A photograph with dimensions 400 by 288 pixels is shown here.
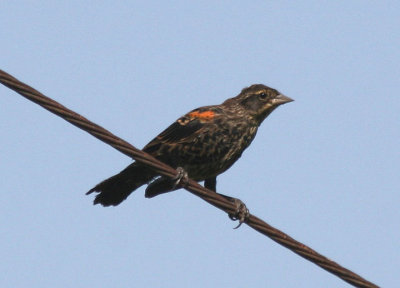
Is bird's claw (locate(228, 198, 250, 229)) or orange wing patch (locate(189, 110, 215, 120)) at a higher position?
orange wing patch (locate(189, 110, 215, 120))

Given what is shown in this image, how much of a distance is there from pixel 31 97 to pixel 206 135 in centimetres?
343

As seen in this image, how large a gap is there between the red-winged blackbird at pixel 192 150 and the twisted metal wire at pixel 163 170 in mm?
1991

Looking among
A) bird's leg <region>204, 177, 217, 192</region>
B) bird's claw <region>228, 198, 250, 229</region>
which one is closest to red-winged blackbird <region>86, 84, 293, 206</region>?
bird's leg <region>204, 177, 217, 192</region>

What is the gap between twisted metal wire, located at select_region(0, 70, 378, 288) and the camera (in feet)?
16.8

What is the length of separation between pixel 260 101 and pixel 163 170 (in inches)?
132

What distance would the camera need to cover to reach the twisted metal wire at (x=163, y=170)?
5.12m

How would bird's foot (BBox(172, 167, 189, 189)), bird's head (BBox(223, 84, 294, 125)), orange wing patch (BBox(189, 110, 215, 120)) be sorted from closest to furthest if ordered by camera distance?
bird's foot (BBox(172, 167, 189, 189)), orange wing patch (BBox(189, 110, 215, 120)), bird's head (BBox(223, 84, 294, 125))

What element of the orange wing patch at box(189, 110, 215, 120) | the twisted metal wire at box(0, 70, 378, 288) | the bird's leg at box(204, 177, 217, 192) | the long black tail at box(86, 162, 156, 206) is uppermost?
the orange wing patch at box(189, 110, 215, 120)

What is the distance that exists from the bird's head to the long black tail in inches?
53.0

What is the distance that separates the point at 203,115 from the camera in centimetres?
851

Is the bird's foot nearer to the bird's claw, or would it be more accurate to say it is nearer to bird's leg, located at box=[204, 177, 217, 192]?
the bird's claw

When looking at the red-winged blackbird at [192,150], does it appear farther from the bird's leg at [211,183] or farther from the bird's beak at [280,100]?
the bird's beak at [280,100]

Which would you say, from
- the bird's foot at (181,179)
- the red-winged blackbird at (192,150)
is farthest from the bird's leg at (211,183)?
the bird's foot at (181,179)

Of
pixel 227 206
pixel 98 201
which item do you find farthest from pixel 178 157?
pixel 227 206
